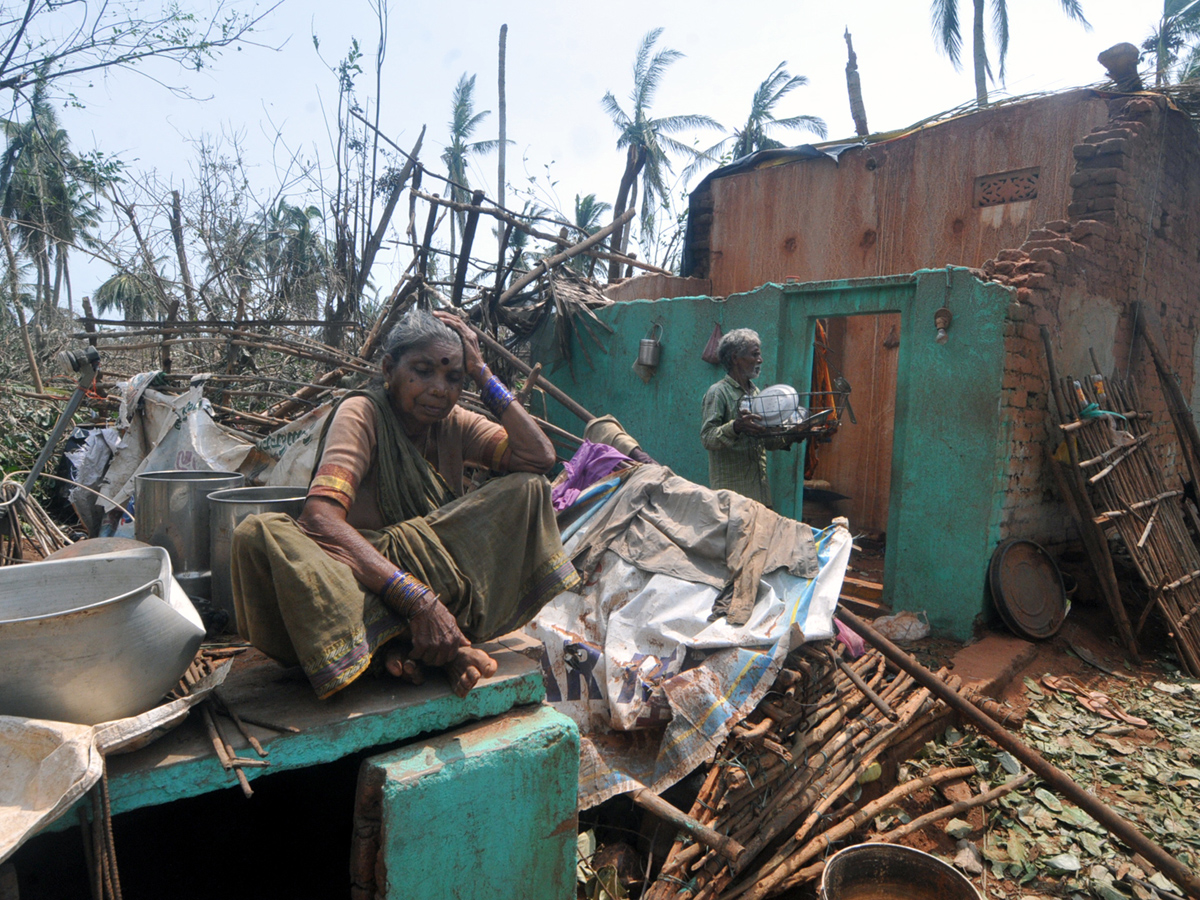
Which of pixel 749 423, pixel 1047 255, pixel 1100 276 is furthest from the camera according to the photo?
pixel 1100 276

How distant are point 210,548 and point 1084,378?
573cm

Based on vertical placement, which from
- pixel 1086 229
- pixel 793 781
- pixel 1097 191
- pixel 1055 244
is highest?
pixel 1097 191

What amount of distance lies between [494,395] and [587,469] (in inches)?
78.0

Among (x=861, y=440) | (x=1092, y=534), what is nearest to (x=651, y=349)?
(x=861, y=440)

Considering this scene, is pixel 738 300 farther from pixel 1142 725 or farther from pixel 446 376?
pixel 446 376

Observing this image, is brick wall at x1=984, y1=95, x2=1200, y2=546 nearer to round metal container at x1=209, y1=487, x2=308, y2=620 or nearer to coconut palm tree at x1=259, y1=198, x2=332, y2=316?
round metal container at x1=209, y1=487, x2=308, y2=620

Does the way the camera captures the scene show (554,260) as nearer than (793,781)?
No

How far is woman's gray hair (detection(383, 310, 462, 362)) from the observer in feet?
7.53

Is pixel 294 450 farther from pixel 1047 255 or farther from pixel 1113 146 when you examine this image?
pixel 1113 146

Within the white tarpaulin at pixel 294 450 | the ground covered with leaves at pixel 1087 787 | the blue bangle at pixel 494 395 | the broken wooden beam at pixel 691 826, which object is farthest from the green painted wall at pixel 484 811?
the white tarpaulin at pixel 294 450

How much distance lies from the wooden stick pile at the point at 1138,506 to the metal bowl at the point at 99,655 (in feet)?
17.4

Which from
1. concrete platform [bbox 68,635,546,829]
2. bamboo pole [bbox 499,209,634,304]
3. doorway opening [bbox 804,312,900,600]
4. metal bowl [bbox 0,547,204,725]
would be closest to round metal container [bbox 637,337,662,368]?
bamboo pole [bbox 499,209,634,304]

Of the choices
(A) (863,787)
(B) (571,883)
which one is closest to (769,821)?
(A) (863,787)

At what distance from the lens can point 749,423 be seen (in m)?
4.25
